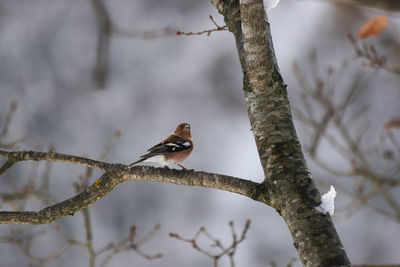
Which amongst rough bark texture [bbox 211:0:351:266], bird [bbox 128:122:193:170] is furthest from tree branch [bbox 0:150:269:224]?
bird [bbox 128:122:193:170]

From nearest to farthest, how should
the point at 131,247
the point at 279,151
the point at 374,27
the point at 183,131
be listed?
the point at 279,151 → the point at 374,27 → the point at 131,247 → the point at 183,131

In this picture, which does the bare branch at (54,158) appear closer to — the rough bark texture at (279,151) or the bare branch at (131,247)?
the rough bark texture at (279,151)

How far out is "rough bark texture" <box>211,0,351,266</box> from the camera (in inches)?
67.5

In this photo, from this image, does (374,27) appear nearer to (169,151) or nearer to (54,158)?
(169,151)

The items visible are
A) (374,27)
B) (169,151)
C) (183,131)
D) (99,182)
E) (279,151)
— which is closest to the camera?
(279,151)

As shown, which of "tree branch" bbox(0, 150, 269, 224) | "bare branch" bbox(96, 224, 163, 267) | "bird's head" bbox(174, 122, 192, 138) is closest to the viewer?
"tree branch" bbox(0, 150, 269, 224)

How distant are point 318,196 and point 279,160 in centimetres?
27

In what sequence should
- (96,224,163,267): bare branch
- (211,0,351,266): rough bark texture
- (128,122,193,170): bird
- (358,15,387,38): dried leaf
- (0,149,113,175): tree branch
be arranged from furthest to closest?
(96,224,163,267): bare branch → (128,122,193,170): bird → (358,15,387,38): dried leaf → (0,149,113,175): tree branch → (211,0,351,266): rough bark texture

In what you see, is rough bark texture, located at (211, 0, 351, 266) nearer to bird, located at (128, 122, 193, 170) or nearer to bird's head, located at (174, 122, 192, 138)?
bird, located at (128, 122, 193, 170)

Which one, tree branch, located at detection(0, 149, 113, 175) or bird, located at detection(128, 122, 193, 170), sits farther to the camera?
bird, located at detection(128, 122, 193, 170)

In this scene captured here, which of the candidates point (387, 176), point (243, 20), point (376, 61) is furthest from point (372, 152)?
point (243, 20)

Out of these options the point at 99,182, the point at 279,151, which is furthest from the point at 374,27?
the point at 99,182

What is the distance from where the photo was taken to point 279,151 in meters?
2.07

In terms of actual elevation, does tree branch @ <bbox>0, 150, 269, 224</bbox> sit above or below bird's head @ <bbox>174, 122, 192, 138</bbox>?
below
